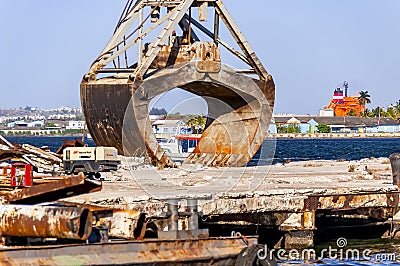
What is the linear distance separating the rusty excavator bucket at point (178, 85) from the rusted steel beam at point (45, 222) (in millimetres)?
15477

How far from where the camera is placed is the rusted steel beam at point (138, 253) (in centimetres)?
1445

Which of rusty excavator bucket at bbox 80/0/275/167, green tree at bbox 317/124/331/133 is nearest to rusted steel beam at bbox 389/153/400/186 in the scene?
rusty excavator bucket at bbox 80/0/275/167

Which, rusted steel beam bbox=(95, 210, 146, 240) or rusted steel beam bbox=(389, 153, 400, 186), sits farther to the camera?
rusted steel beam bbox=(389, 153, 400, 186)

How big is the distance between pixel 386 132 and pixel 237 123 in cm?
15937

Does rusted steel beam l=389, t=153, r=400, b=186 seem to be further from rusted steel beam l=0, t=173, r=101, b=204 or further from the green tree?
the green tree

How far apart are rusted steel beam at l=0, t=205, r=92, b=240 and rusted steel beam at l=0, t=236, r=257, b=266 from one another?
306 millimetres

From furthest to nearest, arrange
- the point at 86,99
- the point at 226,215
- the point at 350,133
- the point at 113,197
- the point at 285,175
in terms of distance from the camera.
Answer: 1. the point at 350,133
2. the point at 86,99
3. the point at 285,175
4. the point at 226,215
5. the point at 113,197

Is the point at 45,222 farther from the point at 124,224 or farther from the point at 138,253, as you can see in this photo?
the point at 124,224

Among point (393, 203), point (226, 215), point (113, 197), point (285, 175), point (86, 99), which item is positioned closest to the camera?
point (113, 197)

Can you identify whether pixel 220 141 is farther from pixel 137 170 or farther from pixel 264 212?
pixel 264 212

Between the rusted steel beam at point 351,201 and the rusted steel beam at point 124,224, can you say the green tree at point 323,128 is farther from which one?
the rusted steel beam at point 124,224

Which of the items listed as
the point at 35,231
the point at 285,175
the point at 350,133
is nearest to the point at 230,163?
the point at 285,175

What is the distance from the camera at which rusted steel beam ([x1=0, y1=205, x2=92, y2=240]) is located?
14891 millimetres

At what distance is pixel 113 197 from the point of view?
2052 cm
